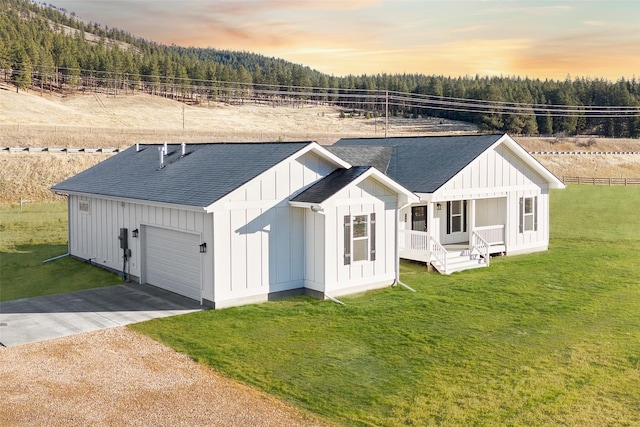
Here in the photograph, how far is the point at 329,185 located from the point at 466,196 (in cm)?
782

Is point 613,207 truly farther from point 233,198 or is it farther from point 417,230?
point 233,198

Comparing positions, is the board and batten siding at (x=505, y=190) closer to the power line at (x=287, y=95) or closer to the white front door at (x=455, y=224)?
the white front door at (x=455, y=224)

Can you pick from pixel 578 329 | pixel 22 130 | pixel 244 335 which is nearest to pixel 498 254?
pixel 578 329

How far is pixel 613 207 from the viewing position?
131ft

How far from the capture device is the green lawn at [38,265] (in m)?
18.4

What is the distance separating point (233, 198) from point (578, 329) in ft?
29.1

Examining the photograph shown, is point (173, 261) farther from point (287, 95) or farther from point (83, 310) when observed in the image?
point (287, 95)

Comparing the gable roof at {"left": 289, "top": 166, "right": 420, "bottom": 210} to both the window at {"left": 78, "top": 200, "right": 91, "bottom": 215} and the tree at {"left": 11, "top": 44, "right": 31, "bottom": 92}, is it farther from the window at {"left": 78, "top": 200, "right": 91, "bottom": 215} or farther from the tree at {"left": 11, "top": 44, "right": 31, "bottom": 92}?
the tree at {"left": 11, "top": 44, "right": 31, "bottom": 92}

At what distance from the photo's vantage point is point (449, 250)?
22.8m

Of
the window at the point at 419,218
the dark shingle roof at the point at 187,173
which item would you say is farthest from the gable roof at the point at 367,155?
the dark shingle roof at the point at 187,173

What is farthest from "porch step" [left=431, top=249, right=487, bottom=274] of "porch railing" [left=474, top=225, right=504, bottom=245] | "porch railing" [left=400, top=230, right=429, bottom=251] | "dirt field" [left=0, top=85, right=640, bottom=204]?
"dirt field" [left=0, top=85, right=640, bottom=204]

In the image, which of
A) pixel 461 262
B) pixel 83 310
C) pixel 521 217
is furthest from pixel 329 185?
pixel 521 217

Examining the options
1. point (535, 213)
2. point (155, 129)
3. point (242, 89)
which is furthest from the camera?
point (242, 89)

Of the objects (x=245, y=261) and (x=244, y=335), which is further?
(x=245, y=261)
